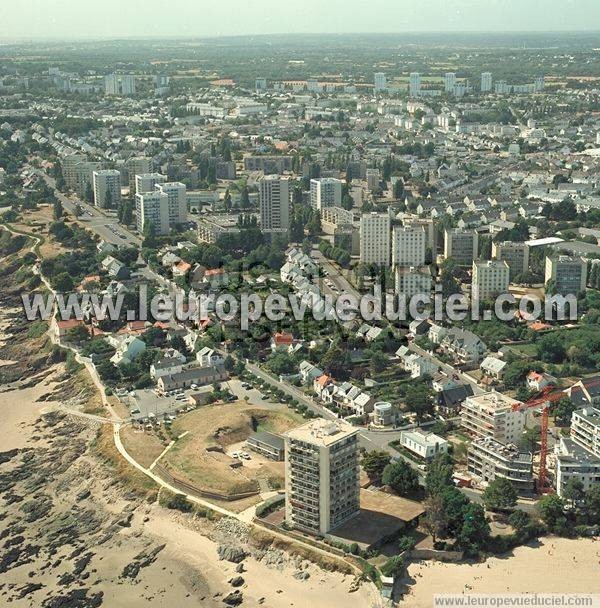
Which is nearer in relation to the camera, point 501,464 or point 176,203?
point 501,464

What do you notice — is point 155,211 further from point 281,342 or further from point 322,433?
point 322,433

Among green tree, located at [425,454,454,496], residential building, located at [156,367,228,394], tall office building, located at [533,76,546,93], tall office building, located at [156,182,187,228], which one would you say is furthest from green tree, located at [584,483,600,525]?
tall office building, located at [533,76,546,93]

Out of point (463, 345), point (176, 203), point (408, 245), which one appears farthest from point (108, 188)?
point (463, 345)

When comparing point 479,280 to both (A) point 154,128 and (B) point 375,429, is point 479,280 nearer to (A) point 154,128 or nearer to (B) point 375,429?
(B) point 375,429

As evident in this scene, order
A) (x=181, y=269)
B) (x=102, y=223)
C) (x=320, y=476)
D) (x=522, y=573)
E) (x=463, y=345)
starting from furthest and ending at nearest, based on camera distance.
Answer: (x=102, y=223)
(x=181, y=269)
(x=463, y=345)
(x=320, y=476)
(x=522, y=573)

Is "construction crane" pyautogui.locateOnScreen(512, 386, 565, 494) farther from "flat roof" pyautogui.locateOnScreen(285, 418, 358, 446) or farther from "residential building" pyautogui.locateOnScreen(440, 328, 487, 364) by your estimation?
"flat roof" pyautogui.locateOnScreen(285, 418, 358, 446)

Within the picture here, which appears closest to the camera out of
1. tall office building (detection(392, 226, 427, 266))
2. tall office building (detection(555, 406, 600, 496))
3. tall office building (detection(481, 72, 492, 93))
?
tall office building (detection(555, 406, 600, 496))
